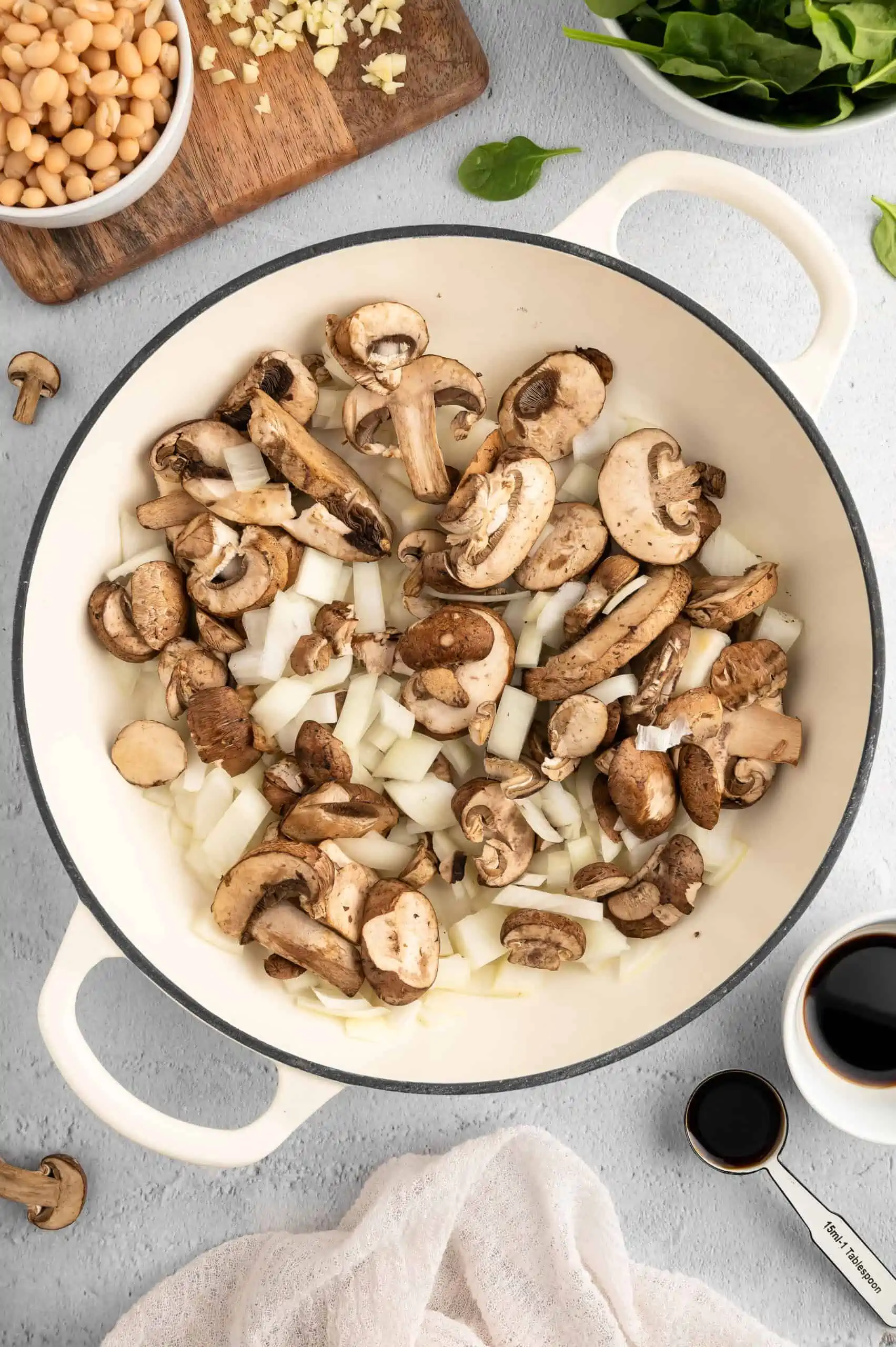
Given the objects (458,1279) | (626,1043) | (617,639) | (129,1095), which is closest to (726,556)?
(617,639)

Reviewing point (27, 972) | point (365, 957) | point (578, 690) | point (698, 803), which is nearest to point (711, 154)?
point (578, 690)

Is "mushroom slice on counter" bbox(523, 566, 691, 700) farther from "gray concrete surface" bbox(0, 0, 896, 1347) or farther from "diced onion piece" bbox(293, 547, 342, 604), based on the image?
"gray concrete surface" bbox(0, 0, 896, 1347)

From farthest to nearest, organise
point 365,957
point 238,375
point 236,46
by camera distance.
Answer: point 236,46 → point 238,375 → point 365,957

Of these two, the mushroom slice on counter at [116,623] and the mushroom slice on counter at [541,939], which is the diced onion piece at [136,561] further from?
the mushroom slice on counter at [541,939]

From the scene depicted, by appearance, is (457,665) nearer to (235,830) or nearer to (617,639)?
(617,639)

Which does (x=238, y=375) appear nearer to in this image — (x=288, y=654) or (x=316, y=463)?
(x=316, y=463)
